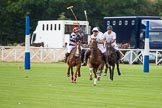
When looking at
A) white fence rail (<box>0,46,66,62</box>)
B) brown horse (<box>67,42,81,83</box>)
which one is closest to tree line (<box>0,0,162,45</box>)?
white fence rail (<box>0,46,66,62</box>)

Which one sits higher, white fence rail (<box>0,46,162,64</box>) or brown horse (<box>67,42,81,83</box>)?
brown horse (<box>67,42,81,83</box>)

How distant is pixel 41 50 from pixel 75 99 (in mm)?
34974

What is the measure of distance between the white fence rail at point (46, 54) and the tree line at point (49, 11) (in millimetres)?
24840

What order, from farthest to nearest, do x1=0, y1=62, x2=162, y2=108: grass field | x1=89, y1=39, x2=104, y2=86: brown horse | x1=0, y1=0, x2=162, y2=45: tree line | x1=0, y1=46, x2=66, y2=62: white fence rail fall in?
x1=0, y1=0, x2=162, y2=45: tree line
x1=0, y1=46, x2=66, y2=62: white fence rail
x1=89, y1=39, x2=104, y2=86: brown horse
x1=0, y1=62, x2=162, y2=108: grass field

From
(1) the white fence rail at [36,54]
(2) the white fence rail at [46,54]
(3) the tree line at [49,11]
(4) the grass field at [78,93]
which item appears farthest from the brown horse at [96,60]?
(3) the tree line at [49,11]

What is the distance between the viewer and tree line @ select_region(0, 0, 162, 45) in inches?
3322

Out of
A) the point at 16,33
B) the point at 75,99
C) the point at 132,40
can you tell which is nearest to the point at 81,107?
the point at 75,99

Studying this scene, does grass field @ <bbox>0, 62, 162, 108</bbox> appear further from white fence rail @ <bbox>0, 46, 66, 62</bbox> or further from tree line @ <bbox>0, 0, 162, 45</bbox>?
tree line @ <bbox>0, 0, 162, 45</bbox>

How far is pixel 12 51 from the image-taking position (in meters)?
58.1

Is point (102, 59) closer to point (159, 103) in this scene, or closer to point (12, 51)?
point (159, 103)

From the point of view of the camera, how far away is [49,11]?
275 feet

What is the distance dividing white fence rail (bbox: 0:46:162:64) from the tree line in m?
24.8

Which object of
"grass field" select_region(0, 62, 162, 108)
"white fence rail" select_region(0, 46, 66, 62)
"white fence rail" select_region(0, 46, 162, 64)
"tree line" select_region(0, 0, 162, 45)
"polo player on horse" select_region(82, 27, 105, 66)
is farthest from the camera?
"tree line" select_region(0, 0, 162, 45)

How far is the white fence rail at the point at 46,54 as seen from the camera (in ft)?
181
